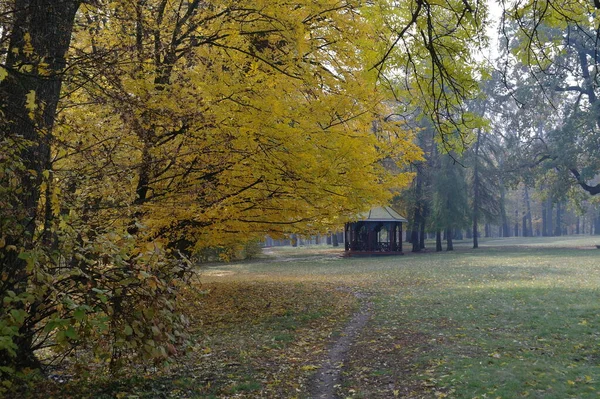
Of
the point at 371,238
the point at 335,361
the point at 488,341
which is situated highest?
the point at 371,238

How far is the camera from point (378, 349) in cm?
811

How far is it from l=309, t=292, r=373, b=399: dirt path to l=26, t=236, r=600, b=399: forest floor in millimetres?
21

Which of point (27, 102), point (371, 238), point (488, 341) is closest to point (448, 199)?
point (371, 238)

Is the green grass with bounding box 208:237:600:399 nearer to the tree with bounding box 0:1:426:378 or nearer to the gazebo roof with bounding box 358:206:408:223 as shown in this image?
the tree with bounding box 0:1:426:378

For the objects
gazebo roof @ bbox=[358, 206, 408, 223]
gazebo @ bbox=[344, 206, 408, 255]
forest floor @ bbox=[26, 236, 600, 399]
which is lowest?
forest floor @ bbox=[26, 236, 600, 399]

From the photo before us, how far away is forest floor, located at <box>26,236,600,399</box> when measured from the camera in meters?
5.94

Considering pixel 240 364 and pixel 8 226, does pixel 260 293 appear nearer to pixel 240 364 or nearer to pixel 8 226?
pixel 240 364

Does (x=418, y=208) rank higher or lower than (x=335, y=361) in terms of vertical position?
higher

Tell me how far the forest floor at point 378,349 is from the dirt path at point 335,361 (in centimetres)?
2

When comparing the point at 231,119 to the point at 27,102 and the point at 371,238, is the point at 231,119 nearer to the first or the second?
the point at 27,102

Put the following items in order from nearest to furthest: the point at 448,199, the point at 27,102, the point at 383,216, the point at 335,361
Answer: the point at 27,102
the point at 335,361
the point at 383,216
the point at 448,199

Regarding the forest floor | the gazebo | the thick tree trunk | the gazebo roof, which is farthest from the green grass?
the gazebo

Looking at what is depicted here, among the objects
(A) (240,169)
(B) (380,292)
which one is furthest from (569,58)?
(A) (240,169)

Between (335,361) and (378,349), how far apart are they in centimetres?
89
